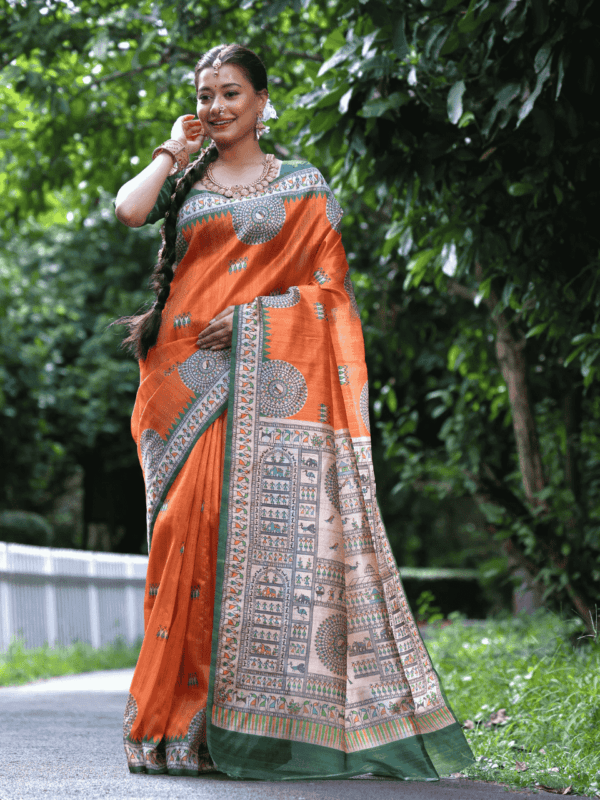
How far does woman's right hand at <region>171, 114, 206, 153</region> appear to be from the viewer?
3430 millimetres

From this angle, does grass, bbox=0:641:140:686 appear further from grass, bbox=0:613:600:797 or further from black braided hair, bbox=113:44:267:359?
black braided hair, bbox=113:44:267:359

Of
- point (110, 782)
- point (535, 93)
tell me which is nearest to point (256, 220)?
point (535, 93)

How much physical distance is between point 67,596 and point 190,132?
8.35 meters

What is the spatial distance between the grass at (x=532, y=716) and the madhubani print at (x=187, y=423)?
1347 millimetres

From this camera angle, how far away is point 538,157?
170 inches

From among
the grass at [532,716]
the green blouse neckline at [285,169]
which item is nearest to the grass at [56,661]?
the grass at [532,716]

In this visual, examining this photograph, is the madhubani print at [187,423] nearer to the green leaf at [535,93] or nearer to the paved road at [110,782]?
the paved road at [110,782]

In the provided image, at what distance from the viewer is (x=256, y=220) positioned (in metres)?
3.25

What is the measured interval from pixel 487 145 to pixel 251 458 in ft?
6.62

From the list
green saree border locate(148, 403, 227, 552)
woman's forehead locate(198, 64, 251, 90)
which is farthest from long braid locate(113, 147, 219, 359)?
green saree border locate(148, 403, 227, 552)

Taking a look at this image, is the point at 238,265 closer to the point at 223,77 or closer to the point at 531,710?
the point at 223,77

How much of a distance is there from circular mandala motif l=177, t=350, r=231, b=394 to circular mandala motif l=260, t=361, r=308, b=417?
146mm

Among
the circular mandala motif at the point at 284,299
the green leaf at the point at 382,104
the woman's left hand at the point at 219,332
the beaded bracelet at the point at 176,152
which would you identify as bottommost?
the woman's left hand at the point at 219,332

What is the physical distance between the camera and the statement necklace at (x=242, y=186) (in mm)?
3324
